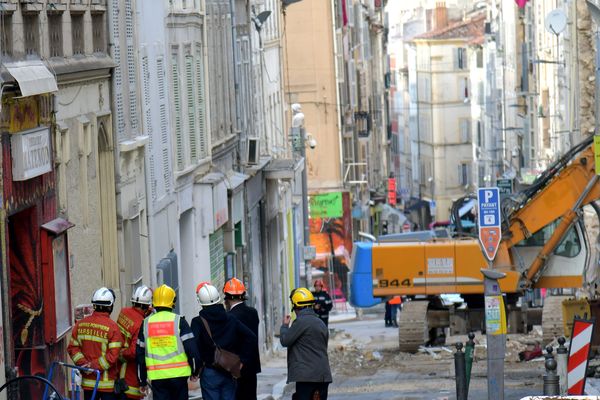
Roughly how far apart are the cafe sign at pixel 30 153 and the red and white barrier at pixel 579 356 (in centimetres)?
541

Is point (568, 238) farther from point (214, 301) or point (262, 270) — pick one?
point (214, 301)

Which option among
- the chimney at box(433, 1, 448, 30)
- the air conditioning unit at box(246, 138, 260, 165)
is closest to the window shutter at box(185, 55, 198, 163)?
the air conditioning unit at box(246, 138, 260, 165)

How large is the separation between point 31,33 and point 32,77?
136 cm

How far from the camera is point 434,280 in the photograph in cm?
3231

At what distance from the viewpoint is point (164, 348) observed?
15055 mm

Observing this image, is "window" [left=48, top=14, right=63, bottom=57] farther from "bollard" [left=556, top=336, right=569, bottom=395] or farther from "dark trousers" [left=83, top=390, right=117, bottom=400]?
"bollard" [left=556, top=336, right=569, bottom=395]

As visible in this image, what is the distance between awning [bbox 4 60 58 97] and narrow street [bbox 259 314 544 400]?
24.1 ft

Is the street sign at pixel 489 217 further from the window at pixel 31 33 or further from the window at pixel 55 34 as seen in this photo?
the window at pixel 31 33

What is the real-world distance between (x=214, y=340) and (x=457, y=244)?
55.2 feet

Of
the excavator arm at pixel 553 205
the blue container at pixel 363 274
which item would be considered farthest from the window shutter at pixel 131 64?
the blue container at pixel 363 274

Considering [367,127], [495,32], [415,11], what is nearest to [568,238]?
[367,127]

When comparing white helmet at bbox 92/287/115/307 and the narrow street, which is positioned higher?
white helmet at bbox 92/287/115/307

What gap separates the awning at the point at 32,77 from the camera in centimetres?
1495

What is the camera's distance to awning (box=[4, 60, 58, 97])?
14945 millimetres
